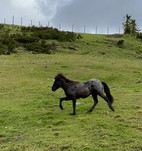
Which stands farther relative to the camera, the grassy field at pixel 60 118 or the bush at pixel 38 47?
the bush at pixel 38 47

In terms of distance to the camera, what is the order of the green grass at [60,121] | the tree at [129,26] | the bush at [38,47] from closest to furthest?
the green grass at [60,121] → the bush at [38,47] → the tree at [129,26]

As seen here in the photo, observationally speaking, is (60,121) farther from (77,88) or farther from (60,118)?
(77,88)

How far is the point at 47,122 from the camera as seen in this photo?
9.42 metres

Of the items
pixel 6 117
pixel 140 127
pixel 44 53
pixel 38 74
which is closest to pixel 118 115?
pixel 140 127

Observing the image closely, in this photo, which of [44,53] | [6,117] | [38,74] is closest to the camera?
[6,117]

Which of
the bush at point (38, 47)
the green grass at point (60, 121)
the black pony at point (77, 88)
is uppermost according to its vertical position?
the bush at point (38, 47)

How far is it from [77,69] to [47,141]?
654 inches

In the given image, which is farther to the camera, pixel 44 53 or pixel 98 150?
pixel 44 53

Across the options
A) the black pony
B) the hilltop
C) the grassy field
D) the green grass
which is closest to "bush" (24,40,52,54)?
the hilltop

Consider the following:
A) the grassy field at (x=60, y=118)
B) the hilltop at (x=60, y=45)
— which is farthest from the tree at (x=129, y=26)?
the grassy field at (x=60, y=118)

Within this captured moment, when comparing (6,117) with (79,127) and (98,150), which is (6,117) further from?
(98,150)

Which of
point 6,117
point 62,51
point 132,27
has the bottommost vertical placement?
point 6,117

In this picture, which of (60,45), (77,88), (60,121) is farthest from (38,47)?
(60,121)

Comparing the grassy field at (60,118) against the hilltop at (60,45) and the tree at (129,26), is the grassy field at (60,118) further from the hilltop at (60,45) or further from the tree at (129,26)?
the tree at (129,26)
